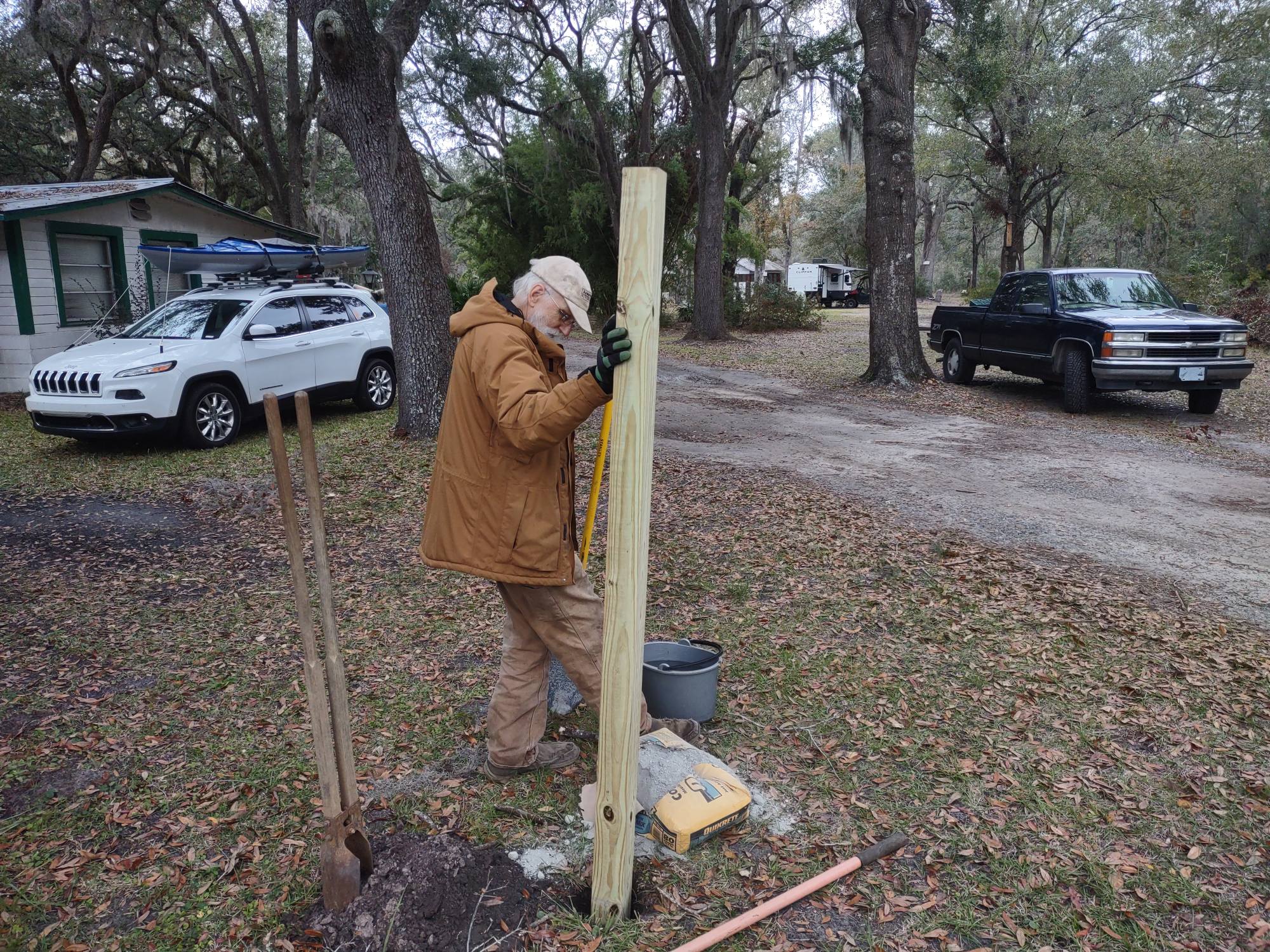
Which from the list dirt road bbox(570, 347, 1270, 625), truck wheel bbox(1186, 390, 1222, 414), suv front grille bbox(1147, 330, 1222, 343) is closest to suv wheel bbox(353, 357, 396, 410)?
dirt road bbox(570, 347, 1270, 625)

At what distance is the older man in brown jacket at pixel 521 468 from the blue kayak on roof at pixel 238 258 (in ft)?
39.6

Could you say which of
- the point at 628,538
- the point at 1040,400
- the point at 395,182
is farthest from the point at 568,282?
the point at 1040,400

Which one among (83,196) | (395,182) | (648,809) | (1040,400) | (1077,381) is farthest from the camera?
(83,196)

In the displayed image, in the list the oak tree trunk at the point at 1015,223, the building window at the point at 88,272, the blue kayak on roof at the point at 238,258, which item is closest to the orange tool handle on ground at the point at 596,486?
the blue kayak on roof at the point at 238,258

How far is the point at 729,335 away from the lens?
23062mm

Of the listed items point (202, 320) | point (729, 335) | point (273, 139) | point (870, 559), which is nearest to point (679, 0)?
point (729, 335)

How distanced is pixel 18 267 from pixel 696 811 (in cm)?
1485

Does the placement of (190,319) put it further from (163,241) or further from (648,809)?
(648,809)

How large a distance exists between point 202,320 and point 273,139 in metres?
11.8

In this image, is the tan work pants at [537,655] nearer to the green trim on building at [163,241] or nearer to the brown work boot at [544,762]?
the brown work boot at [544,762]

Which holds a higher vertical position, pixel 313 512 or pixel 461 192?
pixel 461 192

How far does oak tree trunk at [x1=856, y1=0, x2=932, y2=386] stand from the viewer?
42.1 ft

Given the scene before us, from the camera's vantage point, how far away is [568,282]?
9.91 ft

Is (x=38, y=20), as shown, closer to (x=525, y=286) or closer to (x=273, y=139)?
(x=273, y=139)
